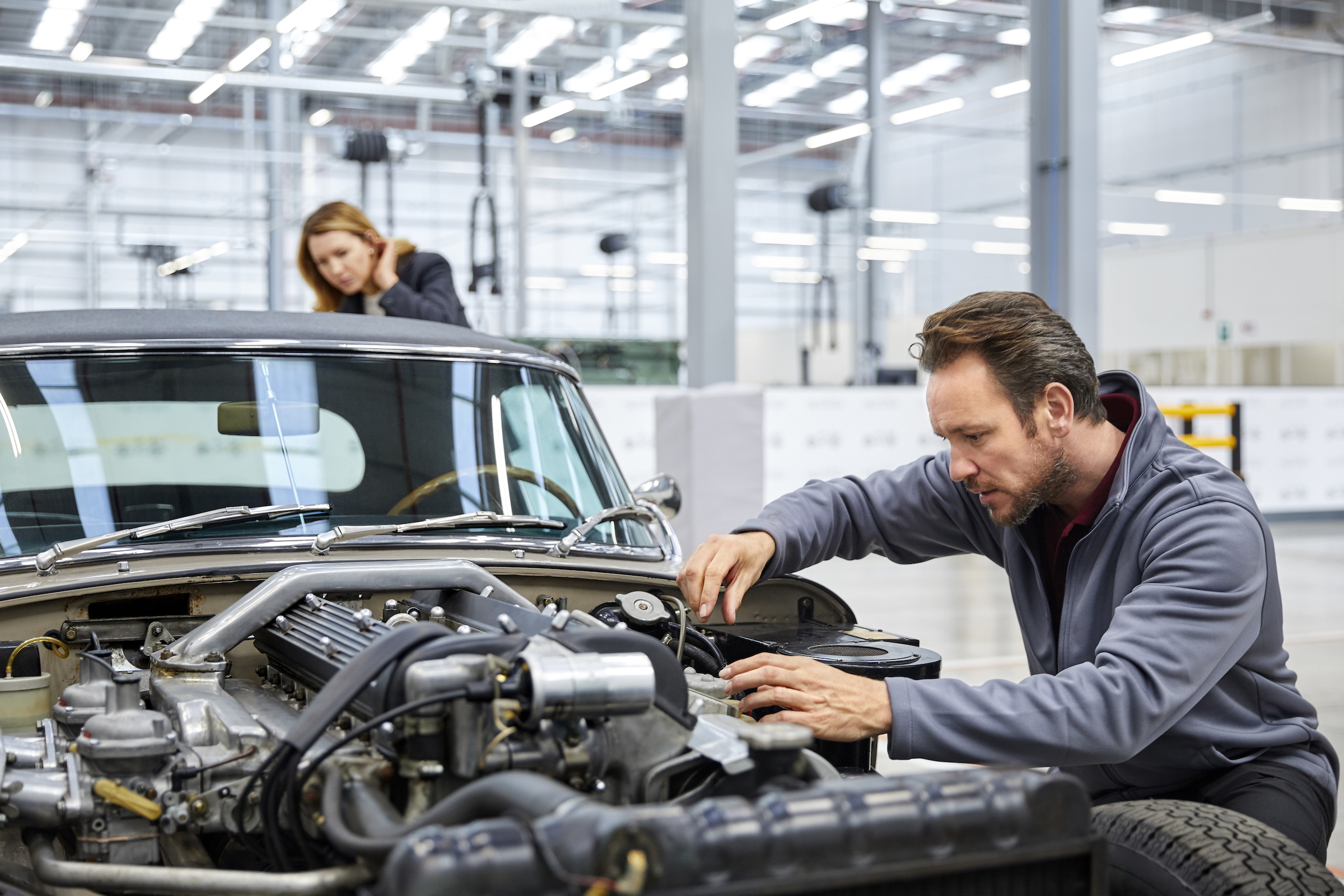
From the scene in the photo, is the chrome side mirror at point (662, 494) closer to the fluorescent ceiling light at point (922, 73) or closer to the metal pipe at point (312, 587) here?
the metal pipe at point (312, 587)

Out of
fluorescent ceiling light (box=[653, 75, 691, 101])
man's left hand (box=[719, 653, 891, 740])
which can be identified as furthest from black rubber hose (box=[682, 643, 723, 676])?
fluorescent ceiling light (box=[653, 75, 691, 101])

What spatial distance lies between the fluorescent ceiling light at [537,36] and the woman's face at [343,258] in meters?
11.2

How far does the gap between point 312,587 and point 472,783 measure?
0.80 meters

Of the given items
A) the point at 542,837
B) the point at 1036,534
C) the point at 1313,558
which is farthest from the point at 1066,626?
the point at 1313,558

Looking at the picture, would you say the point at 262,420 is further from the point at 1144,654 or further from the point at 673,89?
the point at 673,89

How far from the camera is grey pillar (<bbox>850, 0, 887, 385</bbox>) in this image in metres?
17.3

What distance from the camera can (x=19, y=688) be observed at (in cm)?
230

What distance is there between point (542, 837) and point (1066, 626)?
1316mm

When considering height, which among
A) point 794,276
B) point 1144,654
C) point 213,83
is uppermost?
point 213,83

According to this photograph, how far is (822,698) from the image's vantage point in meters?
1.95

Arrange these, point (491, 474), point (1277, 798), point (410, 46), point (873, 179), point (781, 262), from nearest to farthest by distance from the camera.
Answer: point (1277, 798), point (491, 474), point (410, 46), point (873, 179), point (781, 262)

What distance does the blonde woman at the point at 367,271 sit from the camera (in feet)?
15.2

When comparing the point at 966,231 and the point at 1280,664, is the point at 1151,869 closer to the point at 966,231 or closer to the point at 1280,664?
the point at 1280,664

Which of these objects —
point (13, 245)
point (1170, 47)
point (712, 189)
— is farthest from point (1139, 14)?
point (13, 245)
